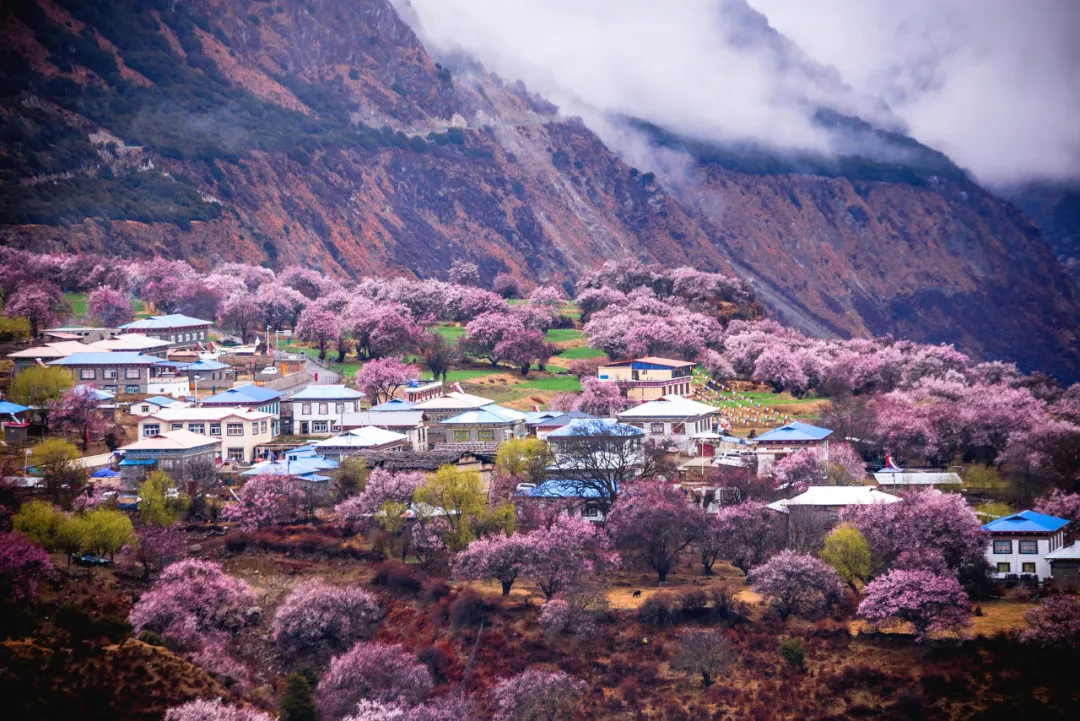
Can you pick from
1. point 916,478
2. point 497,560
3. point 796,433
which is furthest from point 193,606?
point 916,478

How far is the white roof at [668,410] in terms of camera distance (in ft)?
220

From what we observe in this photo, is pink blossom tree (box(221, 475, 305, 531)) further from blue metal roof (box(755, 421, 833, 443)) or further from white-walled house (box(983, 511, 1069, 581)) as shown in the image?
white-walled house (box(983, 511, 1069, 581))

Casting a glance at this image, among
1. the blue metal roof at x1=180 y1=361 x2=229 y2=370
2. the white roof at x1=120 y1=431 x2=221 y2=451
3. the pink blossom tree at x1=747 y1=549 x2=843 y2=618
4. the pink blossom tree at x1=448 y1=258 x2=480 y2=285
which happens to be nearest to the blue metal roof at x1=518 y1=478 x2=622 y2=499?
the pink blossom tree at x1=747 y1=549 x2=843 y2=618

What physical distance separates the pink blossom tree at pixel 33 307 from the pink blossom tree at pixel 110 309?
8.64 feet

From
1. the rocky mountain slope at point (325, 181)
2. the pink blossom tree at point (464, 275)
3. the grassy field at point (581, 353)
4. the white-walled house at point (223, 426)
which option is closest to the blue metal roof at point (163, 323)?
the white-walled house at point (223, 426)

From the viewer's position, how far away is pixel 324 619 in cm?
4672

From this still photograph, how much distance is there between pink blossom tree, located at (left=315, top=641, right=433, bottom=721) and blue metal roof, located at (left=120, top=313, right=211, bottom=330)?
143ft

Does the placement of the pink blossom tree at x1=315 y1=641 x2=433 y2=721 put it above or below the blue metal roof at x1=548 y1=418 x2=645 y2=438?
below

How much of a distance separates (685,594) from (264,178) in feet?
388

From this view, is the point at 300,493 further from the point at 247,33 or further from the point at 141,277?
the point at 247,33

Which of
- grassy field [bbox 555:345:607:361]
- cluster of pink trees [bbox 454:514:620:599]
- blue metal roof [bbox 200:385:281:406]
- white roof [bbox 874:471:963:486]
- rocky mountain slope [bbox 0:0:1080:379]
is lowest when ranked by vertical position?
cluster of pink trees [bbox 454:514:620:599]

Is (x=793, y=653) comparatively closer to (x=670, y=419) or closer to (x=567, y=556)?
(x=567, y=556)

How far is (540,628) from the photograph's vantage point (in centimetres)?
4719

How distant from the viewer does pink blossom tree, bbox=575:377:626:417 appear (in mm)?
69750
